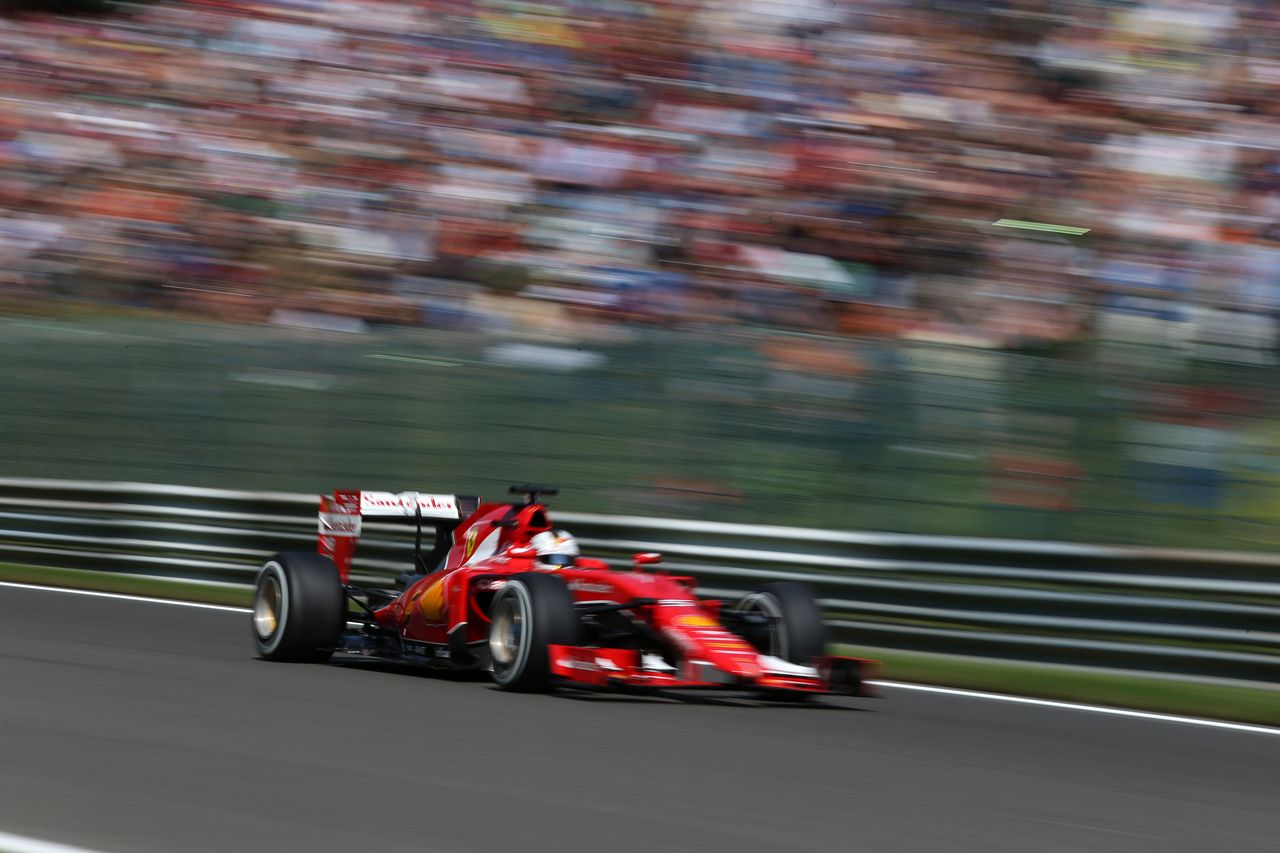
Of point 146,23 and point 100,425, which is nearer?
point 100,425

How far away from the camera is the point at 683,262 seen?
1300cm

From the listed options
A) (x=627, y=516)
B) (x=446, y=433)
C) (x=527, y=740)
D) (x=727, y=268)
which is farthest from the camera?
(x=727, y=268)

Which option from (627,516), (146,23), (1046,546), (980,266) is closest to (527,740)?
(1046,546)

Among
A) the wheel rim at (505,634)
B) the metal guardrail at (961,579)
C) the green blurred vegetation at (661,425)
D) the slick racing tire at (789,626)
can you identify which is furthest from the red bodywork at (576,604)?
the green blurred vegetation at (661,425)

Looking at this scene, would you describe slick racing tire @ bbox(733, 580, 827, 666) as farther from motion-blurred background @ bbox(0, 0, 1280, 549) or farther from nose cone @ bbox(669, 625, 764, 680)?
motion-blurred background @ bbox(0, 0, 1280, 549)

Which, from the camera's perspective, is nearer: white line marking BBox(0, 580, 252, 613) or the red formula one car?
the red formula one car

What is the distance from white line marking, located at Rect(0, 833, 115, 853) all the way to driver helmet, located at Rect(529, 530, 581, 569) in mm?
3766

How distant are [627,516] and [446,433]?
177 centimetres

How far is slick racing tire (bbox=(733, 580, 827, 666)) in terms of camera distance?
25.2ft

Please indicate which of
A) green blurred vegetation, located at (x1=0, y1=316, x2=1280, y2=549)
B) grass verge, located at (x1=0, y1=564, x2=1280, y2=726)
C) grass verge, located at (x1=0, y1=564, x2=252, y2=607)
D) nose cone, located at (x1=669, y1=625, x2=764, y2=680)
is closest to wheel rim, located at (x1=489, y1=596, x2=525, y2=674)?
nose cone, located at (x1=669, y1=625, x2=764, y2=680)

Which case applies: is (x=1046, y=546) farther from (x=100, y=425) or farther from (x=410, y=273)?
(x=100, y=425)

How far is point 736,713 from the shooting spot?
7.20 meters

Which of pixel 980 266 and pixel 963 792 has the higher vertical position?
pixel 980 266

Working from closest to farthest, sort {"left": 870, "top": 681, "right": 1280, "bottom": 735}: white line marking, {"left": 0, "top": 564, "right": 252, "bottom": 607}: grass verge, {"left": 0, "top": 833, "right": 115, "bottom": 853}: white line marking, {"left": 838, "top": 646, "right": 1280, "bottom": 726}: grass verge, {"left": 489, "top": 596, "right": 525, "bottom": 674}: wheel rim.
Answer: {"left": 0, "top": 833, "right": 115, "bottom": 853}: white line marking, {"left": 489, "top": 596, "right": 525, "bottom": 674}: wheel rim, {"left": 870, "top": 681, "right": 1280, "bottom": 735}: white line marking, {"left": 838, "top": 646, "right": 1280, "bottom": 726}: grass verge, {"left": 0, "top": 564, "right": 252, "bottom": 607}: grass verge
